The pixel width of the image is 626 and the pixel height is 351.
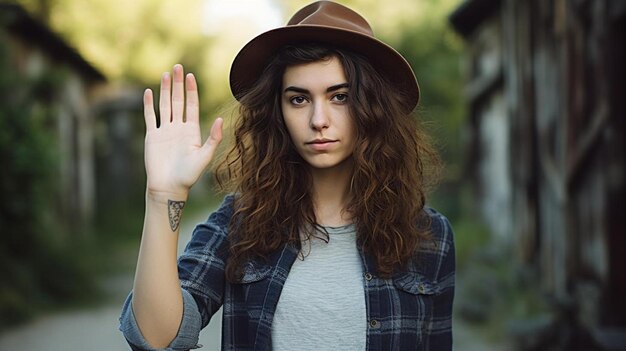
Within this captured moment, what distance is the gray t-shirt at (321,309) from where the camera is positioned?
2338 millimetres

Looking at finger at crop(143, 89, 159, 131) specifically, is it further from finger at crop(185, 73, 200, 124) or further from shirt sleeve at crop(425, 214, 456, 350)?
shirt sleeve at crop(425, 214, 456, 350)

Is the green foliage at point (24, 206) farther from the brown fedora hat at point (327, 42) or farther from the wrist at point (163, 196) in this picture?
the wrist at point (163, 196)

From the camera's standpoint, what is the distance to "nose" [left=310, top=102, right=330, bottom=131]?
236 centimetres

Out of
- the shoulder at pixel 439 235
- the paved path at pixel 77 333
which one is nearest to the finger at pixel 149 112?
the shoulder at pixel 439 235

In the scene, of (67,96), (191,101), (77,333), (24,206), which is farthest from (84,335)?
(67,96)

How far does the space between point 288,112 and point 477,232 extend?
9.94 metres

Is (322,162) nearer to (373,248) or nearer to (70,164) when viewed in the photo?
(373,248)

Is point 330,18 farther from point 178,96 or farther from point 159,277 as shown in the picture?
point 159,277

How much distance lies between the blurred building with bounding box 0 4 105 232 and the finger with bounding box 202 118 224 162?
819 centimetres

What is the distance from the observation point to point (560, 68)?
6.83m

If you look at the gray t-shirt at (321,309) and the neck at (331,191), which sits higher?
the neck at (331,191)

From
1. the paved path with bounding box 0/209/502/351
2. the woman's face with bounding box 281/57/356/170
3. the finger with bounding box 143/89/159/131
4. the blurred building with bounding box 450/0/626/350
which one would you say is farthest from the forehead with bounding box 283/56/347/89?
the paved path with bounding box 0/209/502/351

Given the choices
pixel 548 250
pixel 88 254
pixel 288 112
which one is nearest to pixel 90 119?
pixel 88 254

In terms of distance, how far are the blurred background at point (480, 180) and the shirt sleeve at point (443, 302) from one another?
489 mm
